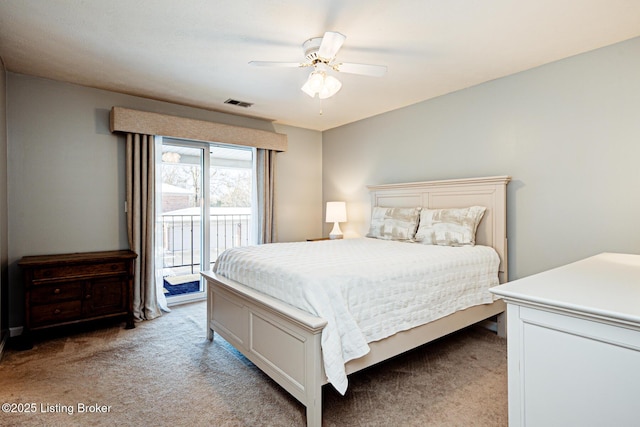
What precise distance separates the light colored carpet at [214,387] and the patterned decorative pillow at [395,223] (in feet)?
3.90

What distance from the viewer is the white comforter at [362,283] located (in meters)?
1.84

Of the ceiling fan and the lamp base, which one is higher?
the ceiling fan

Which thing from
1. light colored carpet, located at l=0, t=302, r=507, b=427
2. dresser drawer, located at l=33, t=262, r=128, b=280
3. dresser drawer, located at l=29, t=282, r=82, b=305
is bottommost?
light colored carpet, located at l=0, t=302, r=507, b=427

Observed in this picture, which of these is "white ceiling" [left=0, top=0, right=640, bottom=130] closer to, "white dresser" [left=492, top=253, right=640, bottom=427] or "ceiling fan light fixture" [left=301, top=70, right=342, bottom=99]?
"ceiling fan light fixture" [left=301, top=70, right=342, bottom=99]

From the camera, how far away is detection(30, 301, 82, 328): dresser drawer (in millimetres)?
2900

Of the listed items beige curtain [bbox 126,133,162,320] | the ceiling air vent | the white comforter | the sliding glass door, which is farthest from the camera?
the sliding glass door

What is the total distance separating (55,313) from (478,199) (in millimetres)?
4170

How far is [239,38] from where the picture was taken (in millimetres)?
2488

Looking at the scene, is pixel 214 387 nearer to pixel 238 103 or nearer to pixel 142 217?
pixel 142 217

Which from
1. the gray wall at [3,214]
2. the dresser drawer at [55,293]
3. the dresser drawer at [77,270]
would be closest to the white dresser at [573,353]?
the dresser drawer at [77,270]

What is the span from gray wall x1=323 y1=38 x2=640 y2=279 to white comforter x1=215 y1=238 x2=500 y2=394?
60 centimetres

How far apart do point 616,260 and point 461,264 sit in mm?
939

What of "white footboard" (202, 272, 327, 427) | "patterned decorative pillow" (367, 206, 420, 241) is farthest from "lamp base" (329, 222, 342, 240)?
"white footboard" (202, 272, 327, 427)

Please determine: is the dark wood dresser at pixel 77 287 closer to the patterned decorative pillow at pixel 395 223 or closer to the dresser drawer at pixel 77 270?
the dresser drawer at pixel 77 270
